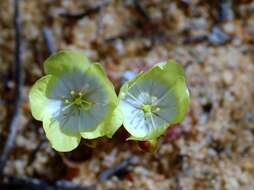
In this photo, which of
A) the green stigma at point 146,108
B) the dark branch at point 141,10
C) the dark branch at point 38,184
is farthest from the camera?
the dark branch at point 141,10

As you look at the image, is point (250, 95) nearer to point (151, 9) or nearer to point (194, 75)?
point (194, 75)

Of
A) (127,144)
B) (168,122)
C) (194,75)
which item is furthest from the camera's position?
(194,75)

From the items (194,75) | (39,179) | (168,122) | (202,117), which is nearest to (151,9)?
(194,75)

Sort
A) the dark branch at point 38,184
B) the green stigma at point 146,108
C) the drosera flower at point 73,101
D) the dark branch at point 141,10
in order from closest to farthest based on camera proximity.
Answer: the drosera flower at point 73,101 < the green stigma at point 146,108 < the dark branch at point 38,184 < the dark branch at point 141,10

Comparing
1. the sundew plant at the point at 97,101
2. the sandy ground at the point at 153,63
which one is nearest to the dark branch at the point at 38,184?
the sandy ground at the point at 153,63

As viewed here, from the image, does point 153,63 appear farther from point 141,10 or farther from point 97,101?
point 97,101

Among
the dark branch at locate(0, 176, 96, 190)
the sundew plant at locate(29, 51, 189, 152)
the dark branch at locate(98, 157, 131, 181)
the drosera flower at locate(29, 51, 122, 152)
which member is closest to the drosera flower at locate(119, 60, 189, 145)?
the sundew plant at locate(29, 51, 189, 152)

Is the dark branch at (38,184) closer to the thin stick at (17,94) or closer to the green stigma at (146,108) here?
the thin stick at (17,94)

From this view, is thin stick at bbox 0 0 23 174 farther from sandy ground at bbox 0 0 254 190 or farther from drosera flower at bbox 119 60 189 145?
drosera flower at bbox 119 60 189 145
